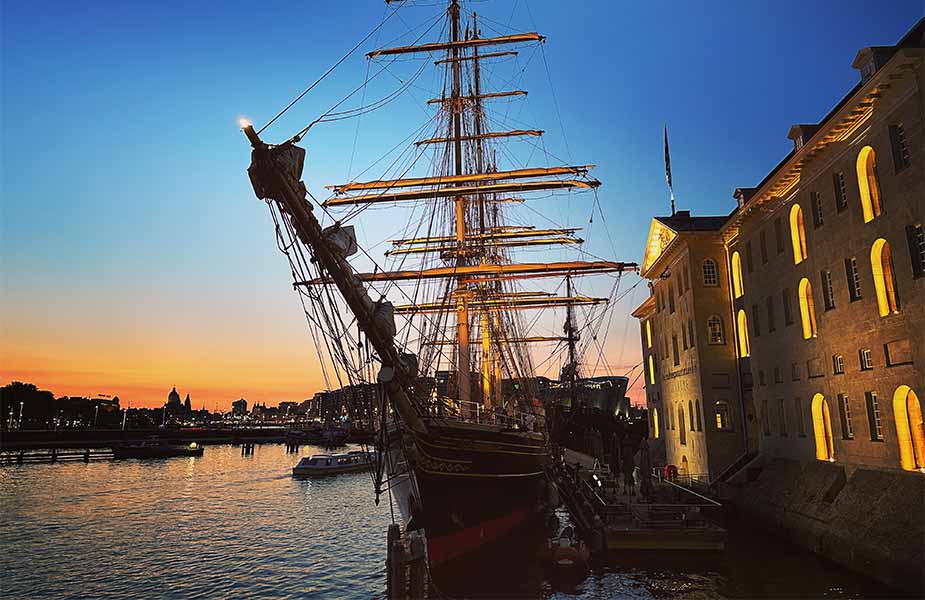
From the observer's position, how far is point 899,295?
1636cm

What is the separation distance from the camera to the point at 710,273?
31047mm

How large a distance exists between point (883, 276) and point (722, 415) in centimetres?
1395

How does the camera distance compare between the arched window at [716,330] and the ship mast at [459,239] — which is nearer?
the ship mast at [459,239]

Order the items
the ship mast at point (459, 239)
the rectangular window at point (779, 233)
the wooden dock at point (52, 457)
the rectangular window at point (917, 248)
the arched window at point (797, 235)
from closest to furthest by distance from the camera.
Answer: the rectangular window at point (917, 248)
the arched window at point (797, 235)
the rectangular window at point (779, 233)
the ship mast at point (459, 239)
the wooden dock at point (52, 457)

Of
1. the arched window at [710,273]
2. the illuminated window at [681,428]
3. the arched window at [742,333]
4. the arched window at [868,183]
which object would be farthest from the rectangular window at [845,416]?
the illuminated window at [681,428]

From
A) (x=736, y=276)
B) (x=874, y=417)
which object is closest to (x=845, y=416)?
(x=874, y=417)

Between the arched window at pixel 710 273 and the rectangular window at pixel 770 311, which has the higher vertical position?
the arched window at pixel 710 273

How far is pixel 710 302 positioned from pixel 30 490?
57264 millimetres

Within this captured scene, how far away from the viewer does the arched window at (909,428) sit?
16266mm

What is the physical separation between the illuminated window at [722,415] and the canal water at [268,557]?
6652 mm

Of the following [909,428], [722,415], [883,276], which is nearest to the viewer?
[909,428]

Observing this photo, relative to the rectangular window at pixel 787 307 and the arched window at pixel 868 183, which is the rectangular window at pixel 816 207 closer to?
the arched window at pixel 868 183

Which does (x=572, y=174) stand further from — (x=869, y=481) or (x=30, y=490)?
(x=30, y=490)

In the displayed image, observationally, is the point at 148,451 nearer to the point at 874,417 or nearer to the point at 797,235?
the point at 797,235
